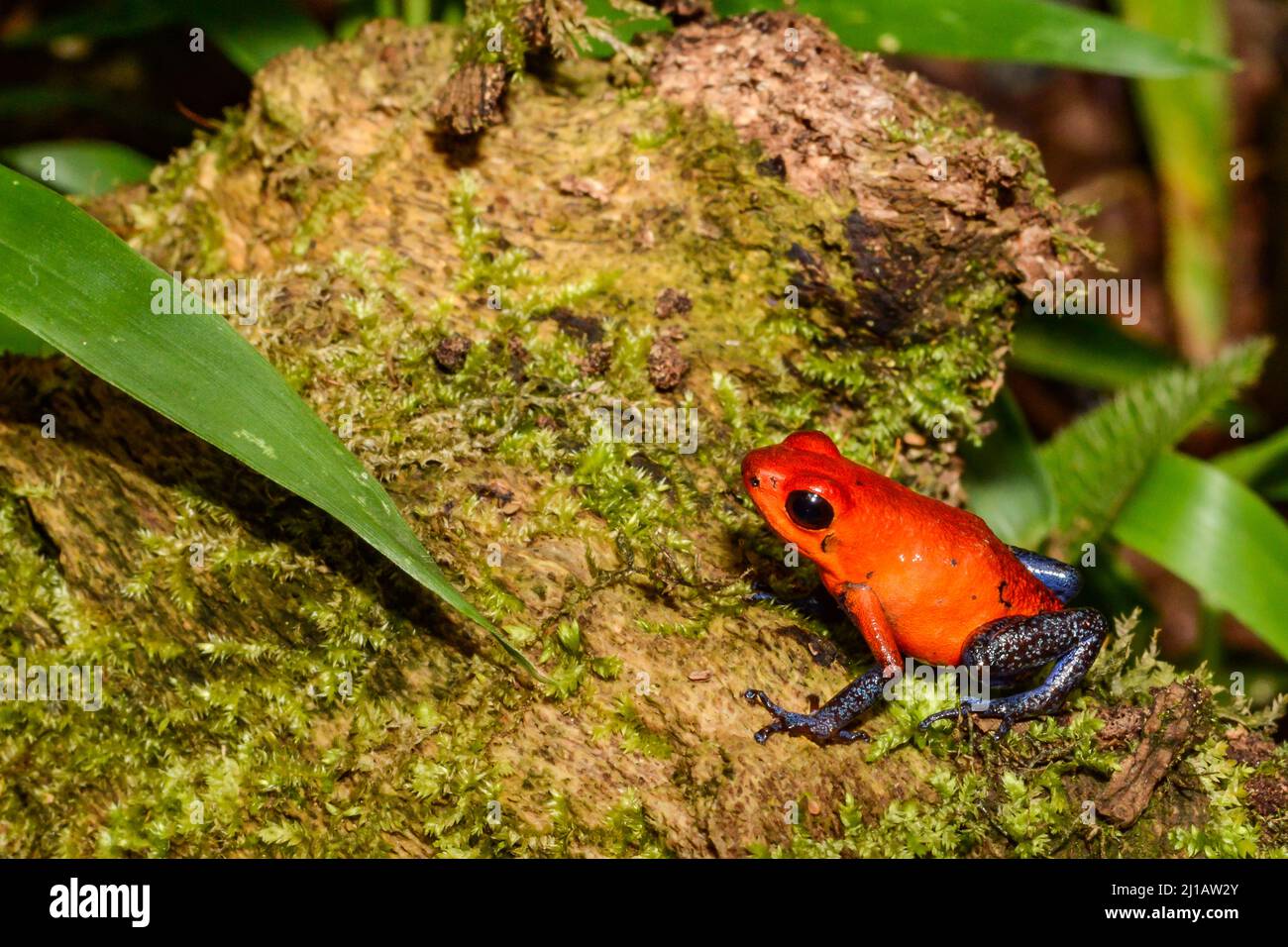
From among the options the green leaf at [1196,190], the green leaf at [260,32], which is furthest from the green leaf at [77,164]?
the green leaf at [1196,190]

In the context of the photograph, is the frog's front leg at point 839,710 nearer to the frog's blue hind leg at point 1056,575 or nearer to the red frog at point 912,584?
the red frog at point 912,584

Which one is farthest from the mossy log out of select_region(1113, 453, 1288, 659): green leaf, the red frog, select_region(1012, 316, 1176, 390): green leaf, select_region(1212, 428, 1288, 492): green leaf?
select_region(1012, 316, 1176, 390): green leaf

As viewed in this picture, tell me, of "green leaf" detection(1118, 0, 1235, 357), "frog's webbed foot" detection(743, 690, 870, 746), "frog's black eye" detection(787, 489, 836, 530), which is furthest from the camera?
"green leaf" detection(1118, 0, 1235, 357)

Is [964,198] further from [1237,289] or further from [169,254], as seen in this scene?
[1237,289]

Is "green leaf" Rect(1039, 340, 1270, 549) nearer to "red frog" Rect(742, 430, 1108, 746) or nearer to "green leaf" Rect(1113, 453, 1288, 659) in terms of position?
"green leaf" Rect(1113, 453, 1288, 659)
